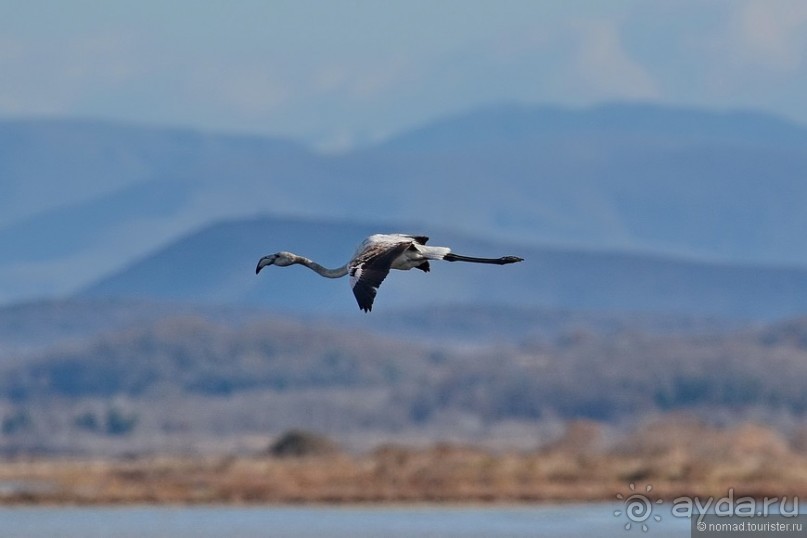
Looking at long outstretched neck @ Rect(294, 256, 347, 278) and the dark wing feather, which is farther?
long outstretched neck @ Rect(294, 256, 347, 278)

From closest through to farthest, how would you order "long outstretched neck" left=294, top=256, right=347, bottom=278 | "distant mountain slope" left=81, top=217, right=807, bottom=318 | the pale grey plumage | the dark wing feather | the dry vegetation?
the dark wing feather, the pale grey plumage, "long outstretched neck" left=294, top=256, right=347, bottom=278, the dry vegetation, "distant mountain slope" left=81, top=217, right=807, bottom=318

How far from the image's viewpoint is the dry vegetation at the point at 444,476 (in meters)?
42.3

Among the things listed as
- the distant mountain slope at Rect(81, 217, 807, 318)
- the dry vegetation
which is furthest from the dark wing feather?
the distant mountain slope at Rect(81, 217, 807, 318)

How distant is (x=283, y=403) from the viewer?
10188 cm

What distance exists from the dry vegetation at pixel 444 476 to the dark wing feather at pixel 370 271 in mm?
24577

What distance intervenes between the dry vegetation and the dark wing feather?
2458 centimetres

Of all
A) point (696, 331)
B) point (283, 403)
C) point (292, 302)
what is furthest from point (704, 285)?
point (283, 403)

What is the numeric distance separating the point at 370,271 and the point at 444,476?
28742mm

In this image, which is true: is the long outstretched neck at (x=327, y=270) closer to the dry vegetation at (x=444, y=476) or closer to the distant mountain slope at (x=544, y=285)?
the dry vegetation at (x=444, y=476)

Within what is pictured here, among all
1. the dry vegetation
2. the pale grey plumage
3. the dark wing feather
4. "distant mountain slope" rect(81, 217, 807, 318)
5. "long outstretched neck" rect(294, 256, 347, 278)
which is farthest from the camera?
"distant mountain slope" rect(81, 217, 807, 318)

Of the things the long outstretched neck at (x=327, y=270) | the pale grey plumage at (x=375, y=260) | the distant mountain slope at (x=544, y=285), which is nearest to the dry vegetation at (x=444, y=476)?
the long outstretched neck at (x=327, y=270)

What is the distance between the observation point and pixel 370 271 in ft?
54.6

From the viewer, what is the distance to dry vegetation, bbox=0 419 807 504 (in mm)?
42312

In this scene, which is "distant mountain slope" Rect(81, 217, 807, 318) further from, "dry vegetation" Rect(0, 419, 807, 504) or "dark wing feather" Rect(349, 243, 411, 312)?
"dark wing feather" Rect(349, 243, 411, 312)
